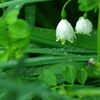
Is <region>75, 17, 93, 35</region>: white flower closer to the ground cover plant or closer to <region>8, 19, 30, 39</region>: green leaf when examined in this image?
the ground cover plant

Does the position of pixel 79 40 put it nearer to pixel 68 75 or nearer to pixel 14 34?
pixel 68 75

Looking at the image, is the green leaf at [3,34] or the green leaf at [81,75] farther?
the green leaf at [81,75]

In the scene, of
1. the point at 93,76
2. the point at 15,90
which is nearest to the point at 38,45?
the point at 93,76

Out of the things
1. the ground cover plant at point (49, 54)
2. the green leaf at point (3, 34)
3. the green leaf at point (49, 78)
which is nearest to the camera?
the ground cover plant at point (49, 54)

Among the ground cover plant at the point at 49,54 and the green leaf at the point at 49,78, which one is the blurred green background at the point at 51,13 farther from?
the green leaf at the point at 49,78

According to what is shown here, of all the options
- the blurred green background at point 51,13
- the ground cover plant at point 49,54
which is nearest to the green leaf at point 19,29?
the ground cover plant at point 49,54

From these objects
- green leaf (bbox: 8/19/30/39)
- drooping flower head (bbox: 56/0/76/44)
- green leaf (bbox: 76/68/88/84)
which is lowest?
green leaf (bbox: 76/68/88/84)

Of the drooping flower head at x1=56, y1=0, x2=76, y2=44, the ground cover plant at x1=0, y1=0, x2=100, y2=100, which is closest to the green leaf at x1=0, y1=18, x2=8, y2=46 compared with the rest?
the ground cover plant at x1=0, y1=0, x2=100, y2=100
